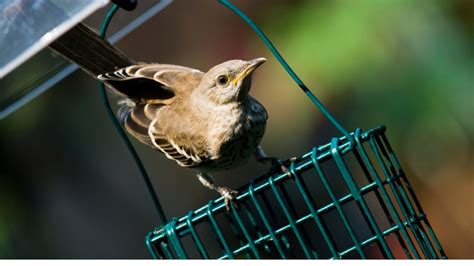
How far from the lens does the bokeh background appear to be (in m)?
5.15

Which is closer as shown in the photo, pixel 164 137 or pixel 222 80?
pixel 222 80

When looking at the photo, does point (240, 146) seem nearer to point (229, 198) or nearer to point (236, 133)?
point (236, 133)

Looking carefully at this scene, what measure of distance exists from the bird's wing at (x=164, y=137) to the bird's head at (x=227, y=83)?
0.24 m

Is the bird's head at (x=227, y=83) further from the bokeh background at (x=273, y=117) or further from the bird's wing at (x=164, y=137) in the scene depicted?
the bokeh background at (x=273, y=117)

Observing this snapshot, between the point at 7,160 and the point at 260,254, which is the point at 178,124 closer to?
the point at 260,254

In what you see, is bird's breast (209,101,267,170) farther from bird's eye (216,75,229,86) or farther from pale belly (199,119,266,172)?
bird's eye (216,75,229,86)

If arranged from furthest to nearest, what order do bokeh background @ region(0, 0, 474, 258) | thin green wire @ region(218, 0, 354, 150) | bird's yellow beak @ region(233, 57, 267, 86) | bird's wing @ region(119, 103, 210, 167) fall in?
1. bokeh background @ region(0, 0, 474, 258)
2. bird's wing @ region(119, 103, 210, 167)
3. bird's yellow beak @ region(233, 57, 267, 86)
4. thin green wire @ region(218, 0, 354, 150)

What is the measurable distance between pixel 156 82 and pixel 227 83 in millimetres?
445

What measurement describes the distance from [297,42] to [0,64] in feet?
8.25

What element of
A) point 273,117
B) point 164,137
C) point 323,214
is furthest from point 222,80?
point 273,117

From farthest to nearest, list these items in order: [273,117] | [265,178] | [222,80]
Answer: [273,117] → [222,80] → [265,178]

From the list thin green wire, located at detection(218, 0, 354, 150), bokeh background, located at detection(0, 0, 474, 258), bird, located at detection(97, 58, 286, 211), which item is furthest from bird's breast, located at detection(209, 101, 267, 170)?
bokeh background, located at detection(0, 0, 474, 258)

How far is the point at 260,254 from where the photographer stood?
13.0ft

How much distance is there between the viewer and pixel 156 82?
4.34 m
